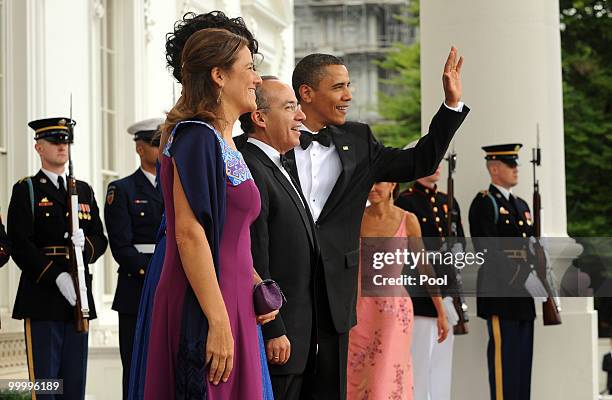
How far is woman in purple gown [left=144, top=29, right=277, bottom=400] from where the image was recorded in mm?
4195

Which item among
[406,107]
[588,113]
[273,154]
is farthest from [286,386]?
[406,107]

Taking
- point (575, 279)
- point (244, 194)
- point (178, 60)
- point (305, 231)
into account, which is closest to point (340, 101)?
point (305, 231)

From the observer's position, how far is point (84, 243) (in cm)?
786

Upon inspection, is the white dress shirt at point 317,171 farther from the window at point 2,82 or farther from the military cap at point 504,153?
the window at point 2,82

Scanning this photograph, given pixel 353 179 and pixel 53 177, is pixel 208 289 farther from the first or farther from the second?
pixel 53 177

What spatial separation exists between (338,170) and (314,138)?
0.19m

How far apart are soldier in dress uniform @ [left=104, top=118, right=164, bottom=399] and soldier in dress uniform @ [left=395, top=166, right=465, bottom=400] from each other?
1888 millimetres

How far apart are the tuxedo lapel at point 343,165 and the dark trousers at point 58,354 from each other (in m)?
2.55

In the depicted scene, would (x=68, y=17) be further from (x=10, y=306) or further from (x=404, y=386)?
(x=404, y=386)

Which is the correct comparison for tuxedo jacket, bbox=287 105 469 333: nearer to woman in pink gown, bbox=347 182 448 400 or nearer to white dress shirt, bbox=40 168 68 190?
woman in pink gown, bbox=347 182 448 400

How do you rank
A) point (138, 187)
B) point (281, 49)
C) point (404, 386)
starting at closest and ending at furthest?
point (404, 386)
point (138, 187)
point (281, 49)

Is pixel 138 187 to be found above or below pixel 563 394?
above

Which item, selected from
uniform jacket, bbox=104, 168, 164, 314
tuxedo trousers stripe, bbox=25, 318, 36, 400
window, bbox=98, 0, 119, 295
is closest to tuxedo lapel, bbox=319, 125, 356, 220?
uniform jacket, bbox=104, 168, 164, 314

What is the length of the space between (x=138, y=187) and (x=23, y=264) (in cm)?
105
